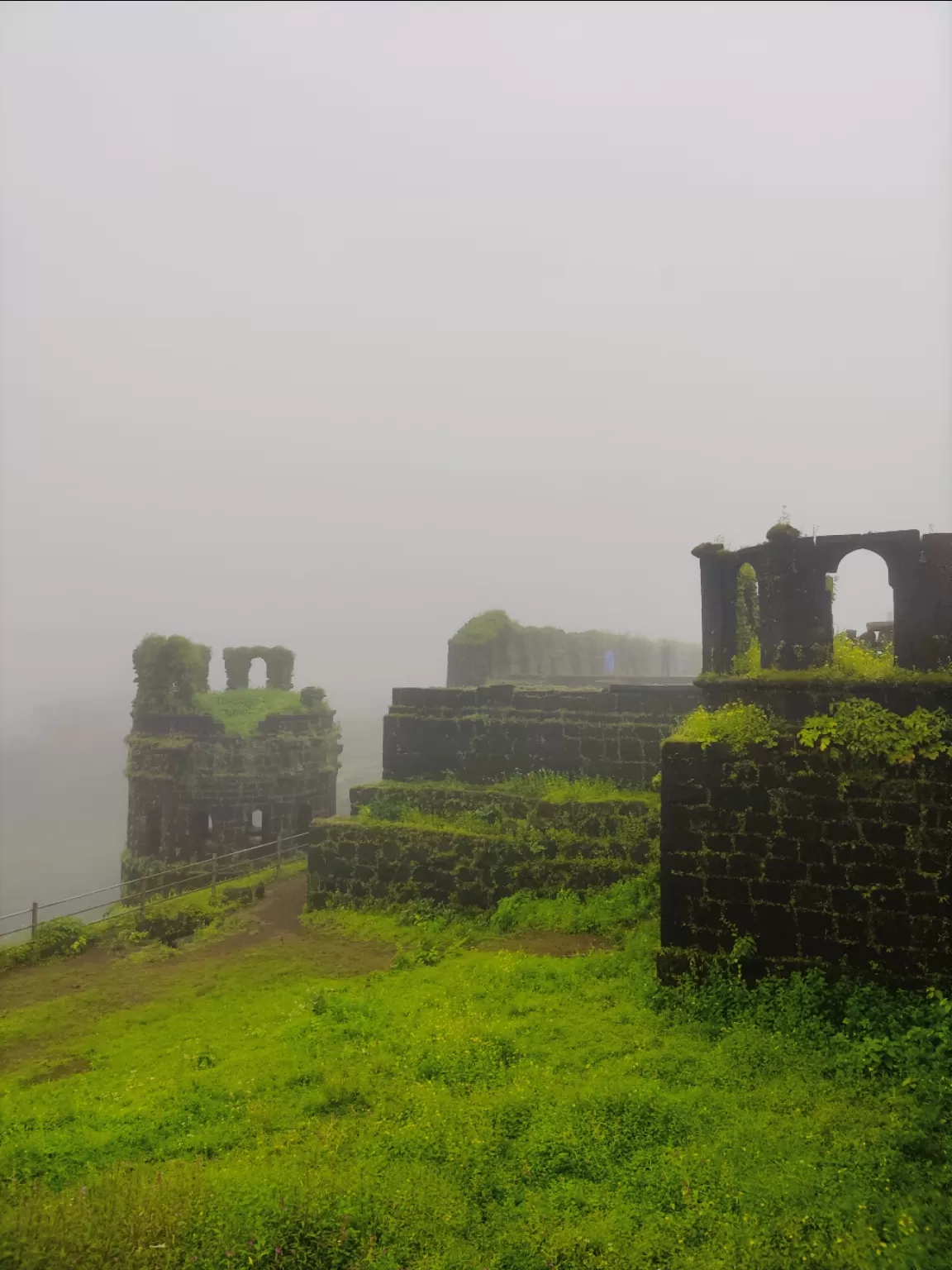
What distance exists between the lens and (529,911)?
12.7 metres

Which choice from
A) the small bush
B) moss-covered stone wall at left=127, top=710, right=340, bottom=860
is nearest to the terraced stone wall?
the small bush

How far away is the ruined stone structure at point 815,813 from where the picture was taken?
7379 mm

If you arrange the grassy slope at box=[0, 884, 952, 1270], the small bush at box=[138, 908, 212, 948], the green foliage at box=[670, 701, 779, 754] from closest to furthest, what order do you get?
the grassy slope at box=[0, 884, 952, 1270] → the green foliage at box=[670, 701, 779, 754] → the small bush at box=[138, 908, 212, 948]

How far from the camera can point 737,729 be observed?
27.7 feet

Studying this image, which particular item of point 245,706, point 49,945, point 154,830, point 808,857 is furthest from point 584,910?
point 154,830

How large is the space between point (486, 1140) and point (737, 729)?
5041 millimetres

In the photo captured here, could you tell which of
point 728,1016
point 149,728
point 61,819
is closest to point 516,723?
point 728,1016

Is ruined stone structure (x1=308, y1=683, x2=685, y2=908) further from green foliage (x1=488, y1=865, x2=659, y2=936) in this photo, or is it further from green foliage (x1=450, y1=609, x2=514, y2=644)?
green foliage (x1=450, y1=609, x2=514, y2=644)

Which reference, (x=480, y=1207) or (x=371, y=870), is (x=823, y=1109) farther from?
(x=371, y=870)

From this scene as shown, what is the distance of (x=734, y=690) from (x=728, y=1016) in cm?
365

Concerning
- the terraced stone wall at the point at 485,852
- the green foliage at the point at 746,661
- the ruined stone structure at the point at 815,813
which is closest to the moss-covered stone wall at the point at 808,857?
the ruined stone structure at the point at 815,813

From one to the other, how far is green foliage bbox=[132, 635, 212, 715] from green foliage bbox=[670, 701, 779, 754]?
1987 centimetres

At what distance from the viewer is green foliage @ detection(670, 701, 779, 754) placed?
8312mm

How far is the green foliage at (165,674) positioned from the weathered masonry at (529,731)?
30.2ft
